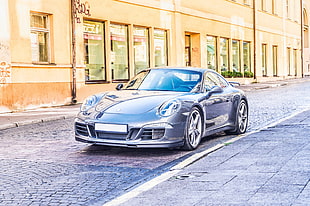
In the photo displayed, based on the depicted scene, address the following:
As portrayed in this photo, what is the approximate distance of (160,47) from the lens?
25.0 meters

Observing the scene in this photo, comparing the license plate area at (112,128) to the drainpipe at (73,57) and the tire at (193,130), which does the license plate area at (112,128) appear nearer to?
the tire at (193,130)

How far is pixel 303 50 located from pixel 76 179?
47404mm

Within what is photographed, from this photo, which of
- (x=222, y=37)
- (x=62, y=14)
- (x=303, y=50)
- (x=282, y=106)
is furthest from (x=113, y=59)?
(x=303, y=50)

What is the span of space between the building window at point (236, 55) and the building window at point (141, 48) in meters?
10.7

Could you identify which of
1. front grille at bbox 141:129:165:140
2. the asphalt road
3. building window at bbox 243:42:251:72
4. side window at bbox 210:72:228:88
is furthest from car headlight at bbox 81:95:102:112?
building window at bbox 243:42:251:72

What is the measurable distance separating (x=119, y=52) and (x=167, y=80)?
13.3 m

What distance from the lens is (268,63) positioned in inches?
1542

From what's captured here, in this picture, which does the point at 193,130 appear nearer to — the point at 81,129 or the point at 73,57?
the point at 81,129

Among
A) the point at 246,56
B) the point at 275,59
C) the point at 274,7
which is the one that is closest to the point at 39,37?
the point at 246,56

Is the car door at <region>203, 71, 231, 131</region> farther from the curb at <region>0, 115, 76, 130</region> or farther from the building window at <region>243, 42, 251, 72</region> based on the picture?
the building window at <region>243, 42, 251, 72</region>

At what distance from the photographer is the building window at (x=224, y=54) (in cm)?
3133

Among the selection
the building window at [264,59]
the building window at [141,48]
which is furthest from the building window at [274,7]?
the building window at [141,48]

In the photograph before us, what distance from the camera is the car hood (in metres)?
7.63

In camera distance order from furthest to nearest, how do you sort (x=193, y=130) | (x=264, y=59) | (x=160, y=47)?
(x=264, y=59) < (x=160, y=47) < (x=193, y=130)
